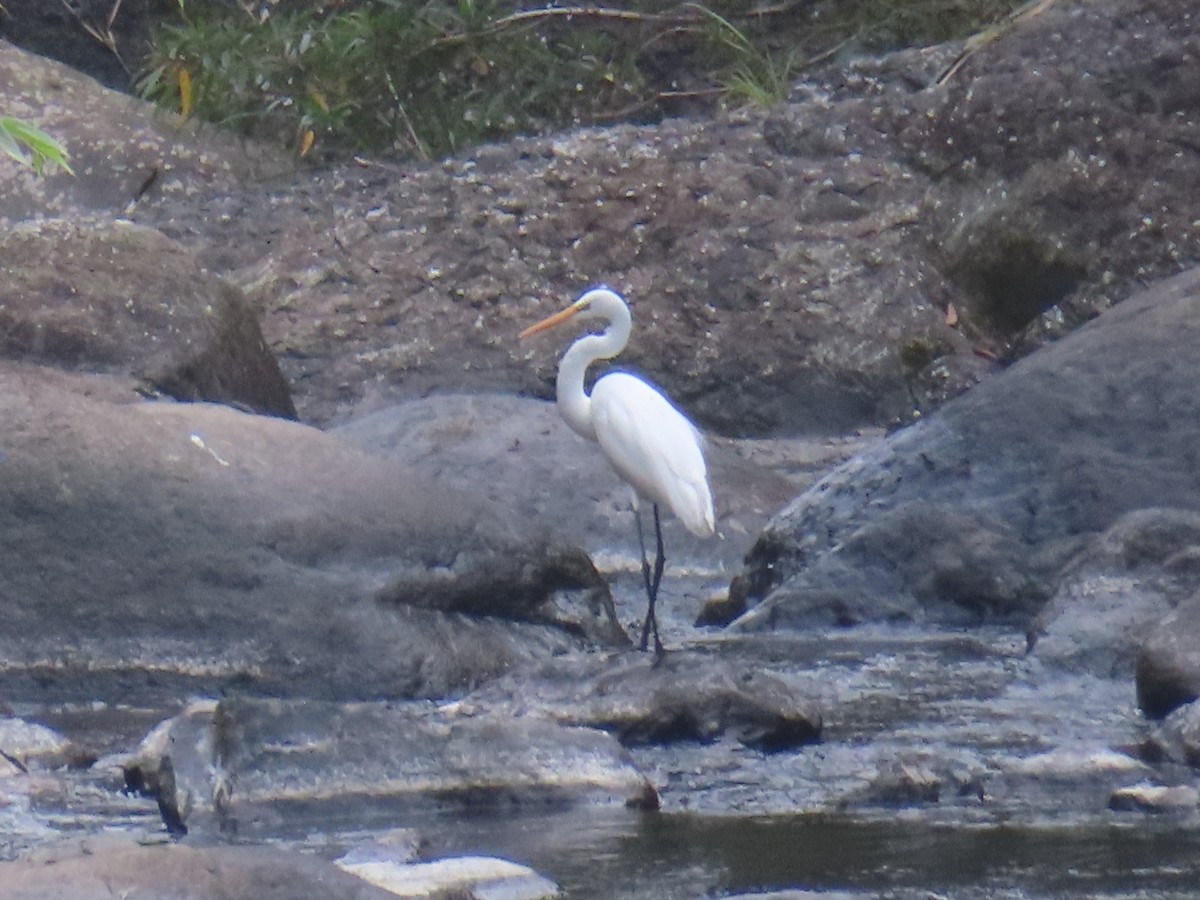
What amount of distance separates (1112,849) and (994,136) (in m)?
6.66

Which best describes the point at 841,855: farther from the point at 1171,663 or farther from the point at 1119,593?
the point at 1119,593

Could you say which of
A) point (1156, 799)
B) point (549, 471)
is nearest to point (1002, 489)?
point (549, 471)

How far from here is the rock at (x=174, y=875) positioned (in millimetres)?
3020

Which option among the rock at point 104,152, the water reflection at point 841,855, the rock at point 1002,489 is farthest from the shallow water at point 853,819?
the rock at point 104,152

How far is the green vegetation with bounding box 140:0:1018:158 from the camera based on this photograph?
13094mm

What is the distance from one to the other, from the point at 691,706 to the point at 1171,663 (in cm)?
103

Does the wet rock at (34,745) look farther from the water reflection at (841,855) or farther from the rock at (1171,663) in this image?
the rock at (1171,663)

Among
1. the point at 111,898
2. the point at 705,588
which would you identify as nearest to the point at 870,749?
the point at 111,898

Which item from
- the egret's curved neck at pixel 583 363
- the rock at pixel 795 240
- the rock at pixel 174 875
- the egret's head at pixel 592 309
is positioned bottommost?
the rock at pixel 174 875

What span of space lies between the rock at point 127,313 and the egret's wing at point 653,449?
154 centimetres

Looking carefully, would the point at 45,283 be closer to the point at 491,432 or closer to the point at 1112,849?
the point at 491,432

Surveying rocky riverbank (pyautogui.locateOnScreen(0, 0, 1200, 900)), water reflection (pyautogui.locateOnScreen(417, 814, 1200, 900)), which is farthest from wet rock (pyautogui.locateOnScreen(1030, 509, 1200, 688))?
water reflection (pyautogui.locateOnScreen(417, 814, 1200, 900))

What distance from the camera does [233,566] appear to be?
229 inches

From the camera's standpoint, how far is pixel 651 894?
12.1 feet
